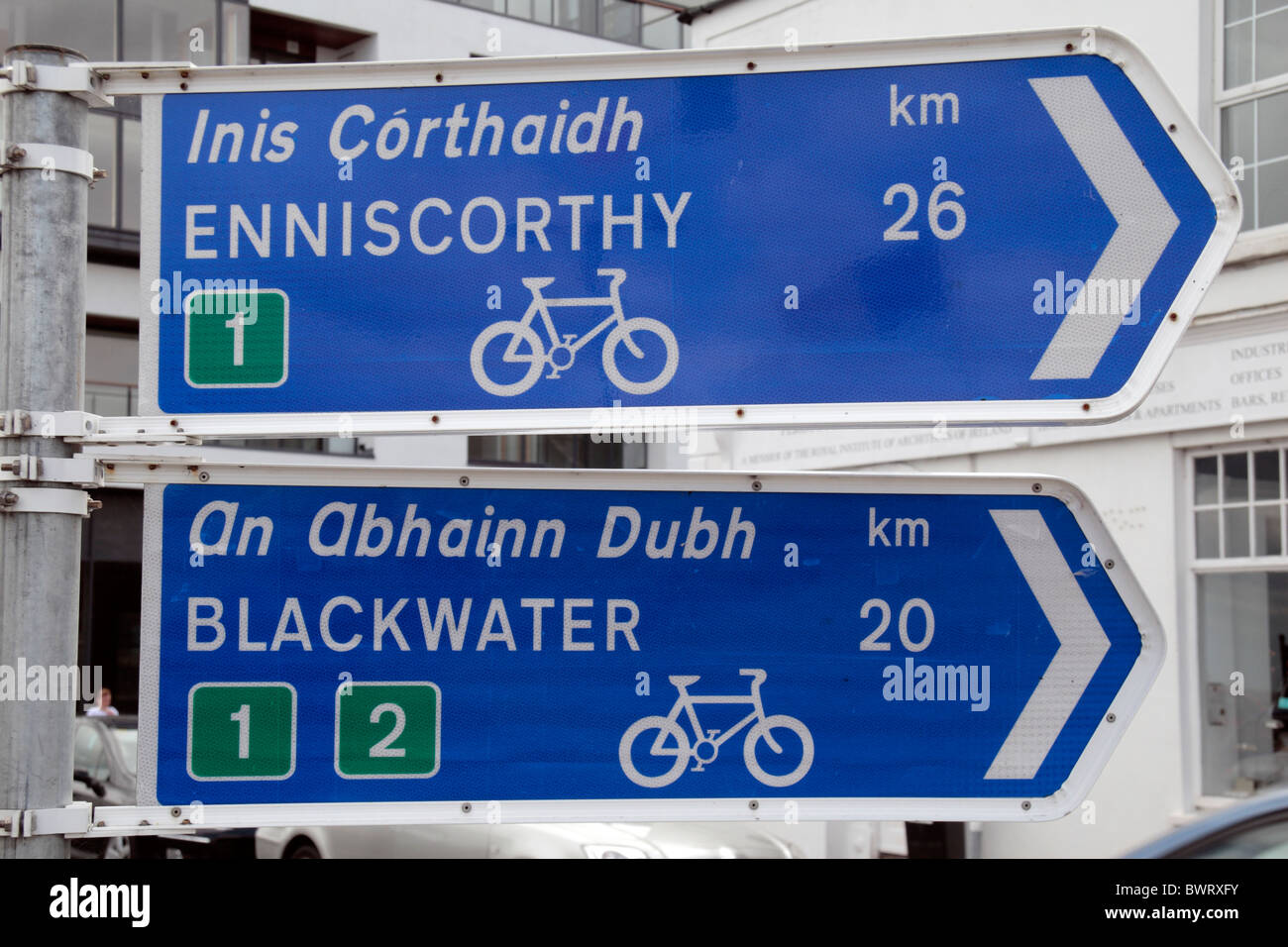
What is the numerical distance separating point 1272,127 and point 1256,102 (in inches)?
8.5

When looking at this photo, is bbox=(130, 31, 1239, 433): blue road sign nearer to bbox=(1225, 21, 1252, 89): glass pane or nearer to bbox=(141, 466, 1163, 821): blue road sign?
bbox=(141, 466, 1163, 821): blue road sign

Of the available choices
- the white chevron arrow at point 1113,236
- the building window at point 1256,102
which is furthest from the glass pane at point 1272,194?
the white chevron arrow at point 1113,236

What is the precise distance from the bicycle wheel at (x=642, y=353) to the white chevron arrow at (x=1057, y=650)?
65 centimetres

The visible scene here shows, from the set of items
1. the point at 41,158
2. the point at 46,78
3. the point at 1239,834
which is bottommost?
the point at 1239,834

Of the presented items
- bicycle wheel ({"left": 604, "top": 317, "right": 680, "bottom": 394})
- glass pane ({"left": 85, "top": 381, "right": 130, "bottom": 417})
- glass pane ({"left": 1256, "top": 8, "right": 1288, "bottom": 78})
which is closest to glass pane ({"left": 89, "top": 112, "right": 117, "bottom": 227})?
glass pane ({"left": 85, "top": 381, "right": 130, "bottom": 417})

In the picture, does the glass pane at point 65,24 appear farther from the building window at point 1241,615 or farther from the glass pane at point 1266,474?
the glass pane at point 1266,474

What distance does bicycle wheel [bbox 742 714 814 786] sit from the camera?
2.37 m

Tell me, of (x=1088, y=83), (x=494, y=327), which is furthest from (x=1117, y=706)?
(x=494, y=327)

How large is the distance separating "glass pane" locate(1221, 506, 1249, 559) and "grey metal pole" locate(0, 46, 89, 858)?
30.4 ft

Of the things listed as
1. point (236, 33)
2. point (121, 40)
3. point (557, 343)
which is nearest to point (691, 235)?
→ point (557, 343)

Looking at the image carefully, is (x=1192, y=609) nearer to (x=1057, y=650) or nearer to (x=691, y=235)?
(x=1057, y=650)

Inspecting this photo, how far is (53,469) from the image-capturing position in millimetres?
2326
